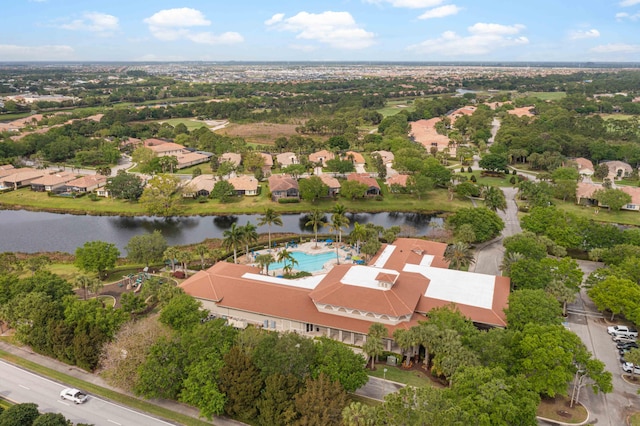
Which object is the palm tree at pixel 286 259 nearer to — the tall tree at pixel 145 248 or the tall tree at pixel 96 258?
the tall tree at pixel 145 248

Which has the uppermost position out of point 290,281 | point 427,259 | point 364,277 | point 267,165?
point 267,165

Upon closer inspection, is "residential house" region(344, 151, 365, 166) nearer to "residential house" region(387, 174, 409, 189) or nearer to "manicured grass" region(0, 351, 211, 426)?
"residential house" region(387, 174, 409, 189)

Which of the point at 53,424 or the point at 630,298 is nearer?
the point at 53,424

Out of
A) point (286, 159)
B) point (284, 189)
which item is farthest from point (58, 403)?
point (286, 159)

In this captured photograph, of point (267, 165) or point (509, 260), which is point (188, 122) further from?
point (509, 260)

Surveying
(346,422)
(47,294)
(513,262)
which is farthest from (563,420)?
(47,294)

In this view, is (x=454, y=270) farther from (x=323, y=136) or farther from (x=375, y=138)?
(x=323, y=136)
